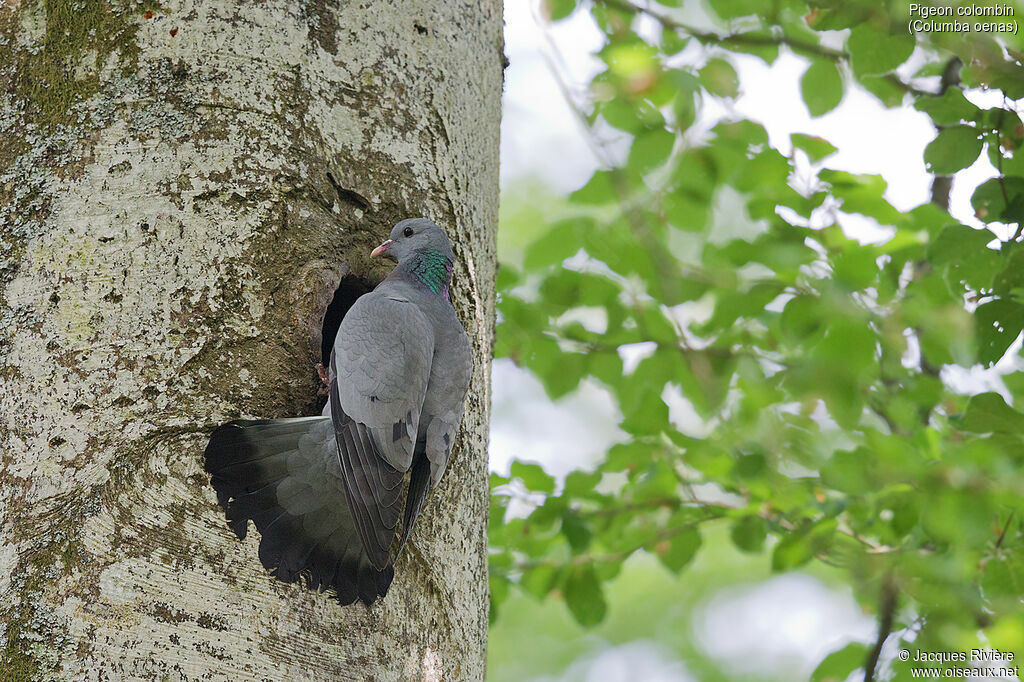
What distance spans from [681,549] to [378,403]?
210 cm

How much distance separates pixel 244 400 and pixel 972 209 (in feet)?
6.33

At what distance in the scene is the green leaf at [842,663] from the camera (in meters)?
3.16

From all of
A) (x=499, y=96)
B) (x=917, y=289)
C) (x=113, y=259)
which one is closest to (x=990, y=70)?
(x=917, y=289)

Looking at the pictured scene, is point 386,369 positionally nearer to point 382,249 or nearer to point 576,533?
point 382,249

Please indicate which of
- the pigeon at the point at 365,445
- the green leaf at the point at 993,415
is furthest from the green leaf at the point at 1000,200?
the pigeon at the point at 365,445

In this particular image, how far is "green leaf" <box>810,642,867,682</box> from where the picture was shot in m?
3.16

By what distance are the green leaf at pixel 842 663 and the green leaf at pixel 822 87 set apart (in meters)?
1.97

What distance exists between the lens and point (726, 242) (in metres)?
3.52

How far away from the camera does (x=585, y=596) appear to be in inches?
142

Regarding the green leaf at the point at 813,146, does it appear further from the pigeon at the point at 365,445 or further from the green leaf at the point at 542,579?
the green leaf at the point at 542,579

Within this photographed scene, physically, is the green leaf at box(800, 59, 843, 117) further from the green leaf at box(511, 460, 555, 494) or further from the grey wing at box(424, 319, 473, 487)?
the grey wing at box(424, 319, 473, 487)

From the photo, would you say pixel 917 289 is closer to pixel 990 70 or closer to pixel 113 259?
pixel 990 70

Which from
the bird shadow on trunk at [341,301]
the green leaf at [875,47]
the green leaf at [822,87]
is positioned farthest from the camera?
the green leaf at [822,87]

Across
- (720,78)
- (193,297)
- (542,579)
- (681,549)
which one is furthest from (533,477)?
(193,297)
